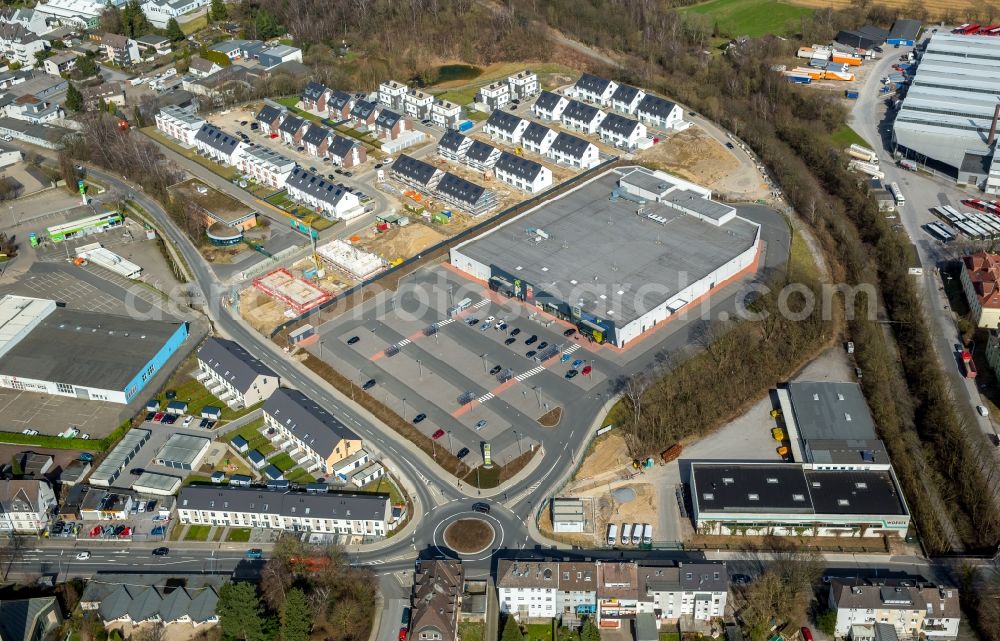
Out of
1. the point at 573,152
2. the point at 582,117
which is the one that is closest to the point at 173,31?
the point at 582,117

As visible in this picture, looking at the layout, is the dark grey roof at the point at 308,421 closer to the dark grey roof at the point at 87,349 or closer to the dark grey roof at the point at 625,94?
the dark grey roof at the point at 87,349

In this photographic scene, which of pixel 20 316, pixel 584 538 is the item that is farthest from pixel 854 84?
pixel 20 316

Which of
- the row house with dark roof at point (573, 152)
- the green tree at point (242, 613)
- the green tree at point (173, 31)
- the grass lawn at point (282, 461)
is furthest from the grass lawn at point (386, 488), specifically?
the green tree at point (173, 31)

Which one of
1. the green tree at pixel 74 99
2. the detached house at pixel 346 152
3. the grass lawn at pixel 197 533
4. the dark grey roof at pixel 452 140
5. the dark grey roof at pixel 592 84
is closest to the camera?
the grass lawn at pixel 197 533

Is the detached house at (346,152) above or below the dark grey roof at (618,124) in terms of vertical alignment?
below

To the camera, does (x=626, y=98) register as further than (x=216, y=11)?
No

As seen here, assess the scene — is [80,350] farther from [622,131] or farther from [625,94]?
[625,94]
